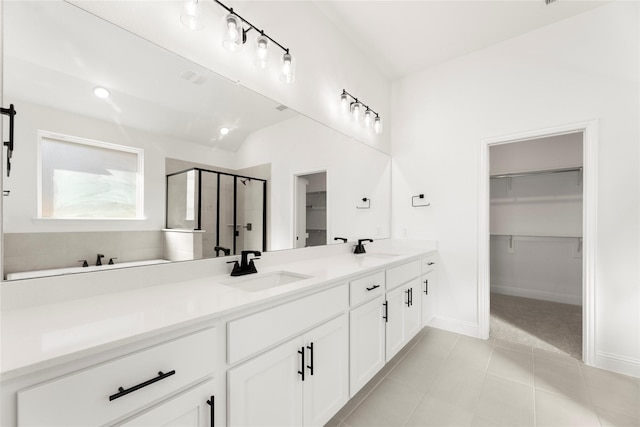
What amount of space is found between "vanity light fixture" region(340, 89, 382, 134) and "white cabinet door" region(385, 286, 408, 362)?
1668 mm

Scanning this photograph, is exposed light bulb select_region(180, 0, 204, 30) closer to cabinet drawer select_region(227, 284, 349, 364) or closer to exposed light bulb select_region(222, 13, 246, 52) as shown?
exposed light bulb select_region(222, 13, 246, 52)

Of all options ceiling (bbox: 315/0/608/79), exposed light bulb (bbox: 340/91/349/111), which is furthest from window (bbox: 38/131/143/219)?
ceiling (bbox: 315/0/608/79)

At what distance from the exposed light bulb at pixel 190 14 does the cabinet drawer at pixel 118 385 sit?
4.66 feet

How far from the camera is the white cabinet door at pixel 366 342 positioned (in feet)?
5.20

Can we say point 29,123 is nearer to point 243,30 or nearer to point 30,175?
point 30,175

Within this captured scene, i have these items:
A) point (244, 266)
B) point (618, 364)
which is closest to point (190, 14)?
point (244, 266)

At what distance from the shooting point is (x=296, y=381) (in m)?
1.22

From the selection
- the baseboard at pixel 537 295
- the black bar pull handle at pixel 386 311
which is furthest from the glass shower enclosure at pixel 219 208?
the baseboard at pixel 537 295

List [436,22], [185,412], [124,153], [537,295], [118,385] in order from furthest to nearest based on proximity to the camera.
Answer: [537,295] → [436,22] → [124,153] → [185,412] → [118,385]

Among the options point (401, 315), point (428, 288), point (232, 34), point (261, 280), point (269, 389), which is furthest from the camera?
point (428, 288)

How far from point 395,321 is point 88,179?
204cm

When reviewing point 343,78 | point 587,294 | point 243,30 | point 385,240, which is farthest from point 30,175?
point 587,294

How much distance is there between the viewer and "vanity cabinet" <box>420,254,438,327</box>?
2594 mm

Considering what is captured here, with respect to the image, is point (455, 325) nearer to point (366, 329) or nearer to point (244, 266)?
point (366, 329)
